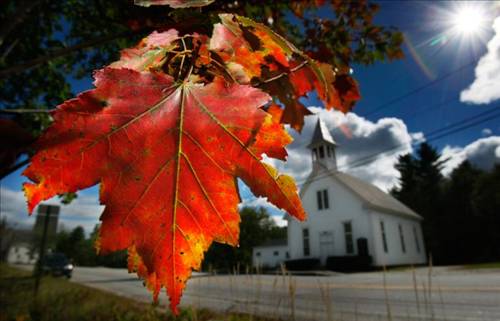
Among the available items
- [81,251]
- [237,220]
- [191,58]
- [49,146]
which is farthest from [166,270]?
[81,251]

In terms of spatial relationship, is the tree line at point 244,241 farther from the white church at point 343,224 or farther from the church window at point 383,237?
the church window at point 383,237

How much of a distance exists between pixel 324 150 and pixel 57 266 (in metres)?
21.3

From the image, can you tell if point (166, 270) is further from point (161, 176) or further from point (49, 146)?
point (49, 146)

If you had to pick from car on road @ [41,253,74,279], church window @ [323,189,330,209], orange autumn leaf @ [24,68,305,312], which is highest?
church window @ [323,189,330,209]

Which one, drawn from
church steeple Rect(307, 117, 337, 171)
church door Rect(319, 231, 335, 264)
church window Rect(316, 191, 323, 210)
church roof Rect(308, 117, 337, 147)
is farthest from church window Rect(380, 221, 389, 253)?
church roof Rect(308, 117, 337, 147)

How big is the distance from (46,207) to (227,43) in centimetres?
1183

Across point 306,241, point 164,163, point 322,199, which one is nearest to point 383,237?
point 322,199

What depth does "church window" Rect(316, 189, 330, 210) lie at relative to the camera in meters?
23.7

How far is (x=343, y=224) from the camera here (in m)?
22.5

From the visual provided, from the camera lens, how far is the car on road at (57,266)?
21.4 metres

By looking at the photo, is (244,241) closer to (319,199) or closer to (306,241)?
(306,241)

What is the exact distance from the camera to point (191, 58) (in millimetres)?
683

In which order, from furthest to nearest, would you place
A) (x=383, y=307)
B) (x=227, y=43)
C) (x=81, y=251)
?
1. (x=81, y=251)
2. (x=383, y=307)
3. (x=227, y=43)

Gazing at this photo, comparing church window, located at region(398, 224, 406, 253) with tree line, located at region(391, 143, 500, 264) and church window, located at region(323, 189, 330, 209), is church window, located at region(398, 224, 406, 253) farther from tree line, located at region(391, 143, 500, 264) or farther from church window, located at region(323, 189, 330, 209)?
church window, located at region(323, 189, 330, 209)
